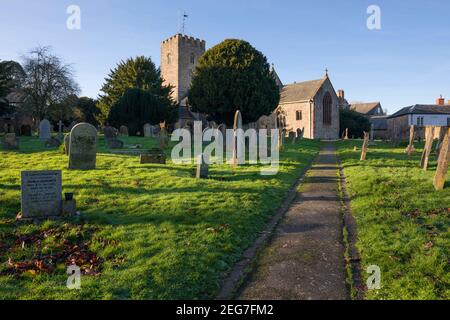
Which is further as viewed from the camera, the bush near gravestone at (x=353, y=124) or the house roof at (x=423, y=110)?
the bush near gravestone at (x=353, y=124)

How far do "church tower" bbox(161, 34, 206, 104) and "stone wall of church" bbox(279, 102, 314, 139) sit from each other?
55.8 ft

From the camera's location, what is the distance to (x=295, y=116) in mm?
52719

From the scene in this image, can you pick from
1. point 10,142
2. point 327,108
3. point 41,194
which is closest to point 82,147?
point 41,194

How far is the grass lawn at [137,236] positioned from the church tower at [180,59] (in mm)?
44932

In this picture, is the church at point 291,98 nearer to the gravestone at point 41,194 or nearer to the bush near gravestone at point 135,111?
the bush near gravestone at point 135,111

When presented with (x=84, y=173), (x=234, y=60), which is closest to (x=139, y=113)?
(x=234, y=60)

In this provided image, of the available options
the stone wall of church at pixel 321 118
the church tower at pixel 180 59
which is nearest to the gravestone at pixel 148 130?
the church tower at pixel 180 59

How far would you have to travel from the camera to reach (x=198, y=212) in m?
7.85

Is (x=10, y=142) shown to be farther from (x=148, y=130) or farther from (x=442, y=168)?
(x=442, y=168)

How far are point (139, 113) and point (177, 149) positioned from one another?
1797 cm

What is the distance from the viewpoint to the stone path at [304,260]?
4.44m

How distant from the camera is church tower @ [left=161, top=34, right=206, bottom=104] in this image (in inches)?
2128
